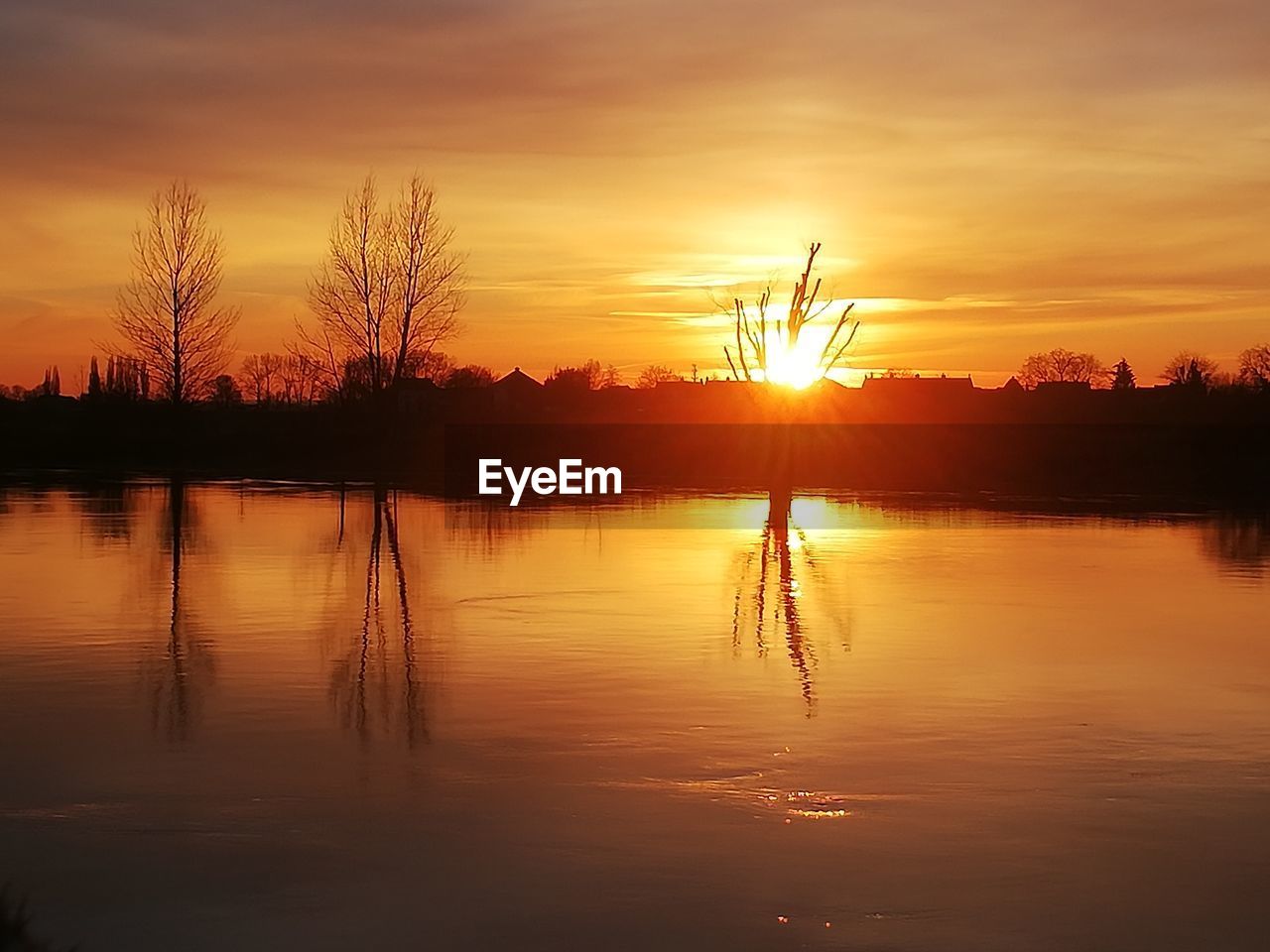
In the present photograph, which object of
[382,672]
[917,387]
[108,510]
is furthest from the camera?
[917,387]

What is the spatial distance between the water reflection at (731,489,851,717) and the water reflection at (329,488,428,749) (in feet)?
9.47

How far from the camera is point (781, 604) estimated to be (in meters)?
16.6

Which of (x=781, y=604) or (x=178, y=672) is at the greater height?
(x=781, y=604)

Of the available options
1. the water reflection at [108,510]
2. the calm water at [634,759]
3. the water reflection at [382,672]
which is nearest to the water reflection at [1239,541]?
the calm water at [634,759]

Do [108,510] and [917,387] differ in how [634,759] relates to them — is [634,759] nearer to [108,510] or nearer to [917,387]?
[108,510]

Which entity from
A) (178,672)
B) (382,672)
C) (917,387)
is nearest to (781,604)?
(382,672)

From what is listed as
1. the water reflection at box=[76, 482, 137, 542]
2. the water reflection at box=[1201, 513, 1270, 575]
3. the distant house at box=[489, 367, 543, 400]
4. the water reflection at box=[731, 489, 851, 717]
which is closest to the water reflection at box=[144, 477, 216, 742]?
the water reflection at box=[731, 489, 851, 717]

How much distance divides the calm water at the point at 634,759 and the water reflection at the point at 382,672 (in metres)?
0.06

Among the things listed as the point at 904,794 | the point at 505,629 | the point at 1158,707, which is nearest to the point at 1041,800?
the point at 904,794

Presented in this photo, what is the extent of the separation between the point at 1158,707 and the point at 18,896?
7.92m

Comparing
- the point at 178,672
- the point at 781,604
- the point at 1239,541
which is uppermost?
the point at 1239,541

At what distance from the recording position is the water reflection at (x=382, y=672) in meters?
10.0

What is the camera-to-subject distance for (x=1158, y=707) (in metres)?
10.9

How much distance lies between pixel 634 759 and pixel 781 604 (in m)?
7.69
